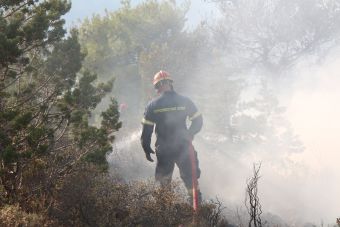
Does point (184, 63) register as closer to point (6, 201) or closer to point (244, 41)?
point (244, 41)

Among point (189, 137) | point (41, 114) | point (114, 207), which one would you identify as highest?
point (41, 114)

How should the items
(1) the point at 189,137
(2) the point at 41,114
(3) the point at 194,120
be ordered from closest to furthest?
(2) the point at 41,114 → (1) the point at 189,137 → (3) the point at 194,120

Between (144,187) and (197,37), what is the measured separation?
15.5m

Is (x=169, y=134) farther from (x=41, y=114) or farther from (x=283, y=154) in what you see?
(x=283, y=154)

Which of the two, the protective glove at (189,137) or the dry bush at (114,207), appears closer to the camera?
the dry bush at (114,207)

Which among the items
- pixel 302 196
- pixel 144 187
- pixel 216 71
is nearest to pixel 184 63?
pixel 216 71

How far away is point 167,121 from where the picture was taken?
7.50 metres

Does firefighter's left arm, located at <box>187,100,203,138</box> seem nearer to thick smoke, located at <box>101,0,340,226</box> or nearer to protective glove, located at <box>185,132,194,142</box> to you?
protective glove, located at <box>185,132,194,142</box>

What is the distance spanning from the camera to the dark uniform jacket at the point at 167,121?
7.46 meters

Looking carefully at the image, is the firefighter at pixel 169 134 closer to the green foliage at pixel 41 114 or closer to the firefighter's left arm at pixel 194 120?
the firefighter's left arm at pixel 194 120

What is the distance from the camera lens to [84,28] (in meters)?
21.0

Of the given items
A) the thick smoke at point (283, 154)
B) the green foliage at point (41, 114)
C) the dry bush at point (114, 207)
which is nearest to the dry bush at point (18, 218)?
the green foliage at point (41, 114)

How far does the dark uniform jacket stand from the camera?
24.5 feet

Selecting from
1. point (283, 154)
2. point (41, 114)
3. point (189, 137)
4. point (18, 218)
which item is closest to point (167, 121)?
point (189, 137)
